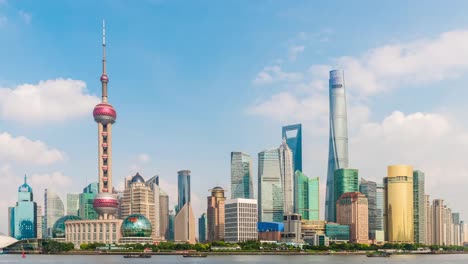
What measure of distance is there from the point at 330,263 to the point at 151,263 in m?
48.3

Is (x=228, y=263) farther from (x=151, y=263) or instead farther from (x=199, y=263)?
(x=151, y=263)

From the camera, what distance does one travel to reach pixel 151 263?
568 ft

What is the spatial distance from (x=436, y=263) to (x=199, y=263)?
234 feet

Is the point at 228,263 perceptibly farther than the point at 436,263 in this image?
No

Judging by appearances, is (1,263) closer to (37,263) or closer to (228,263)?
(37,263)

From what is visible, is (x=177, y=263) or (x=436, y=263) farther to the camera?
(x=436, y=263)

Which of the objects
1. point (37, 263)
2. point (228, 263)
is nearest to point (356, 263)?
point (228, 263)

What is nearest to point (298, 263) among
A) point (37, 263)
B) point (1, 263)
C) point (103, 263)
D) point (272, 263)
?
point (272, 263)

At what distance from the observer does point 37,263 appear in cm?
17638

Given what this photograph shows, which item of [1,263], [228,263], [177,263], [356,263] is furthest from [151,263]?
[356,263]

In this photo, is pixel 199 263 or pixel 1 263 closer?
pixel 199 263

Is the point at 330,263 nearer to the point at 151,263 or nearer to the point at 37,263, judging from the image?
the point at 151,263

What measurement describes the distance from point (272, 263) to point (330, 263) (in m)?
16.2

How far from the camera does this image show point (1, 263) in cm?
18275
